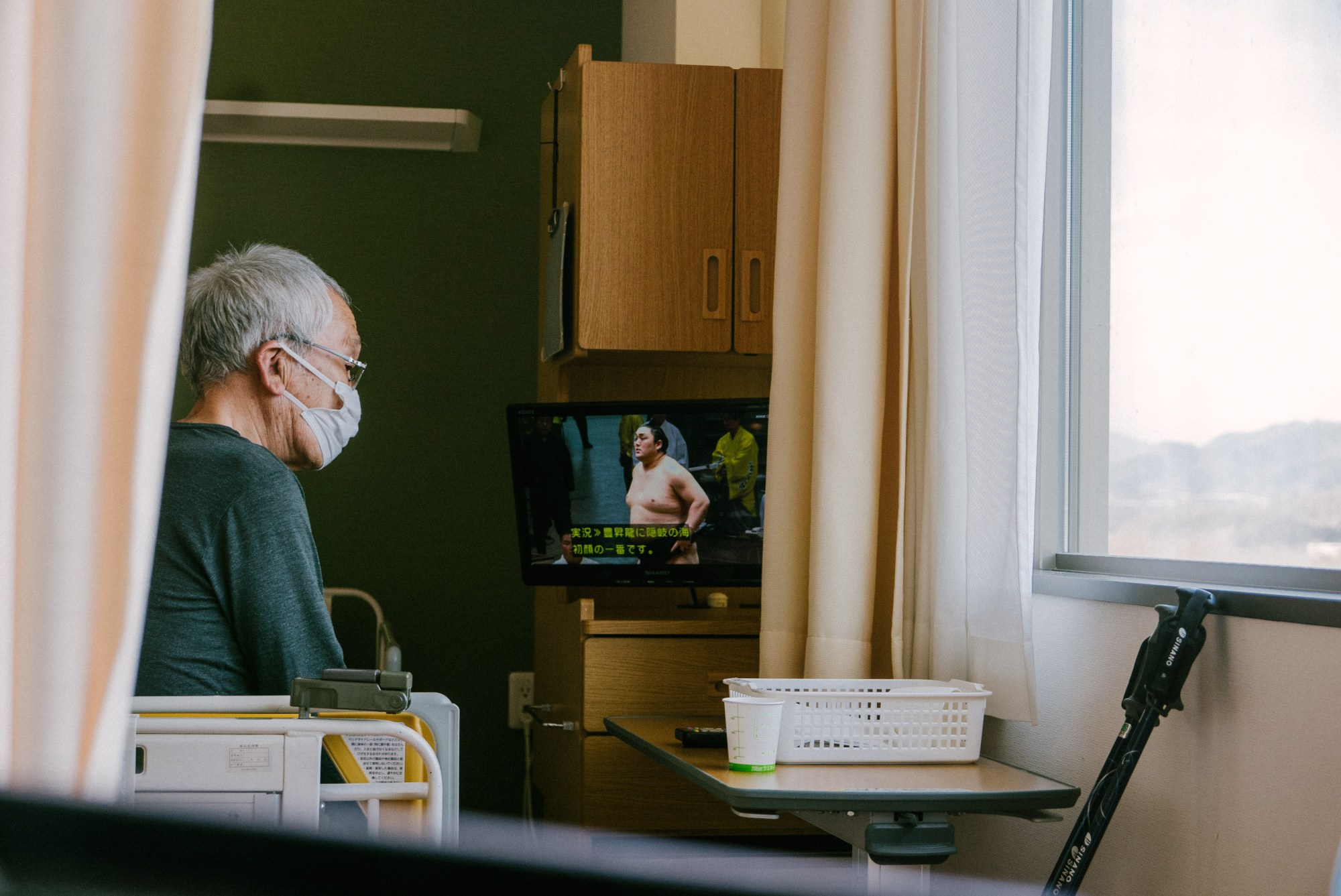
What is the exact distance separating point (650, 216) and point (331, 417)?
30.3 inches

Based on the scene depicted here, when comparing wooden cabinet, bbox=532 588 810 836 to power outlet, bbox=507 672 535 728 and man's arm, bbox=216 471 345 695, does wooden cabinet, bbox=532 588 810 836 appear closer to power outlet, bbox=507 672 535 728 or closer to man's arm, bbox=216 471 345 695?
man's arm, bbox=216 471 345 695

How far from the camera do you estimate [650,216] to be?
94.3 inches

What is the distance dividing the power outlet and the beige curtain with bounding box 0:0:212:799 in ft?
8.81

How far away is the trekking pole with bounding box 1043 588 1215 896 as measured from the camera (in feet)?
4.25

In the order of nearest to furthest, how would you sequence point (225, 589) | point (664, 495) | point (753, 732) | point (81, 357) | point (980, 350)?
point (81, 357) < point (753, 732) < point (225, 589) < point (980, 350) < point (664, 495)

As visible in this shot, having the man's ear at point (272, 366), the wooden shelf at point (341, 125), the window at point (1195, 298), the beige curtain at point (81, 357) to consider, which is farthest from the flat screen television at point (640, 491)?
the beige curtain at point (81, 357)

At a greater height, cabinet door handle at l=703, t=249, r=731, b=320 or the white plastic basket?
cabinet door handle at l=703, t=249, r=731, b=320

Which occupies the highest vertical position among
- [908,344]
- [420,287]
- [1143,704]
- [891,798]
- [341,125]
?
[341,125]

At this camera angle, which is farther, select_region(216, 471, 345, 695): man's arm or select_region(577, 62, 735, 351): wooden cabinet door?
select_region(577, 62, 735, 351): wooden cabinet door

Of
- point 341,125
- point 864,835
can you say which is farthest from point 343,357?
point 341,125

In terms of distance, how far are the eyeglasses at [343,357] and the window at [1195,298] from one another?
3.58 feet

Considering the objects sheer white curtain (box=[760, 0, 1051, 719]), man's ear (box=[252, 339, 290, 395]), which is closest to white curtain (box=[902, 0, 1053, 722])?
sheer white curtain (box=[760, 0, 1051, 719])

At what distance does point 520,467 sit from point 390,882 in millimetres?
2124

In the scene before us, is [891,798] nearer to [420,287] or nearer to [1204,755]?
[1204,755]
